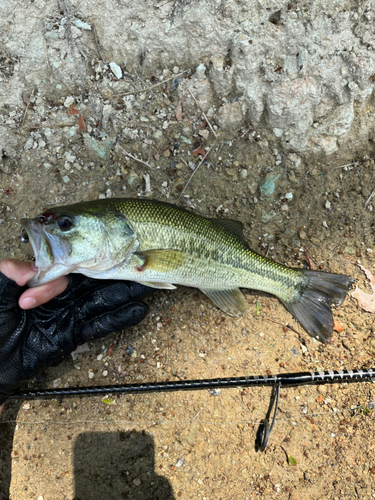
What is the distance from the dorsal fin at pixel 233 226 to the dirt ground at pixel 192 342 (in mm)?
256

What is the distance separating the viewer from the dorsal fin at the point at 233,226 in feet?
9.12

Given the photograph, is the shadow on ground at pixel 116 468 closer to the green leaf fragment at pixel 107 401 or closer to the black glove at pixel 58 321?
the green leaf fragment at pixel 107 401

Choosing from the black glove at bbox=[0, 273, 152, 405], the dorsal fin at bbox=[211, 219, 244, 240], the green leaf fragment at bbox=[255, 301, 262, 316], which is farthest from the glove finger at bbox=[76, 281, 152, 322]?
the green leaf fragment at bbox=[255, 301, 262, 316]

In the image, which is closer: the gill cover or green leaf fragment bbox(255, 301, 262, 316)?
the gill cover

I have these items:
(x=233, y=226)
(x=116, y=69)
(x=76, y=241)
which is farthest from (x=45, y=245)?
(x=116, y=69)

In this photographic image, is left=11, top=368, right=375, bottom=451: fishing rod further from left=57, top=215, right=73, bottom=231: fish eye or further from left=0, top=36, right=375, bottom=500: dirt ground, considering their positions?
left=57, top=215, right=73, bottom=231: fish eye

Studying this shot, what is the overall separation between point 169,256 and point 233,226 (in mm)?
706

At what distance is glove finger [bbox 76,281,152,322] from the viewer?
2816mm

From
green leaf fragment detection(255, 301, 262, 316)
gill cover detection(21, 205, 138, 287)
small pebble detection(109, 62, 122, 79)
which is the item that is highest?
small pebble detection(109, 62, 122, 79)

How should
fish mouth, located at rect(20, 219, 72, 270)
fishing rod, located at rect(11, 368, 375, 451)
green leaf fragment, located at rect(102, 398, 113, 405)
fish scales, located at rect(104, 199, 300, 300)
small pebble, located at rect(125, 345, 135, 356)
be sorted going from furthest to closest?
1. small pebble, located at rect(125, 345, 135, 356)
2. green leaf fragment, located at rect(102, 398, 113, 405)
3. fishing rod, located at rect(11, 368, 375, 451)
4. fish scales, located at rect(104, 199, 300, 300)
5. fish mouth, located at rect(20, 219, 72, 270)

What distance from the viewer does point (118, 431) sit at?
2.68 m

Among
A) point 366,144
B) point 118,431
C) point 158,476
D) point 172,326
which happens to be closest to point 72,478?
point 118,431

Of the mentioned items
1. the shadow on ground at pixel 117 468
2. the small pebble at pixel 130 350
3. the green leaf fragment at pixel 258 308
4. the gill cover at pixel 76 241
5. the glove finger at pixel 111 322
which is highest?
the gill cover at pixel 76 241

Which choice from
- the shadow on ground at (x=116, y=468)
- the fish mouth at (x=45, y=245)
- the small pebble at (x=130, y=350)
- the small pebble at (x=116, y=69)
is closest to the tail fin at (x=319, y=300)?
the small pebble at (x=130, y=350)
